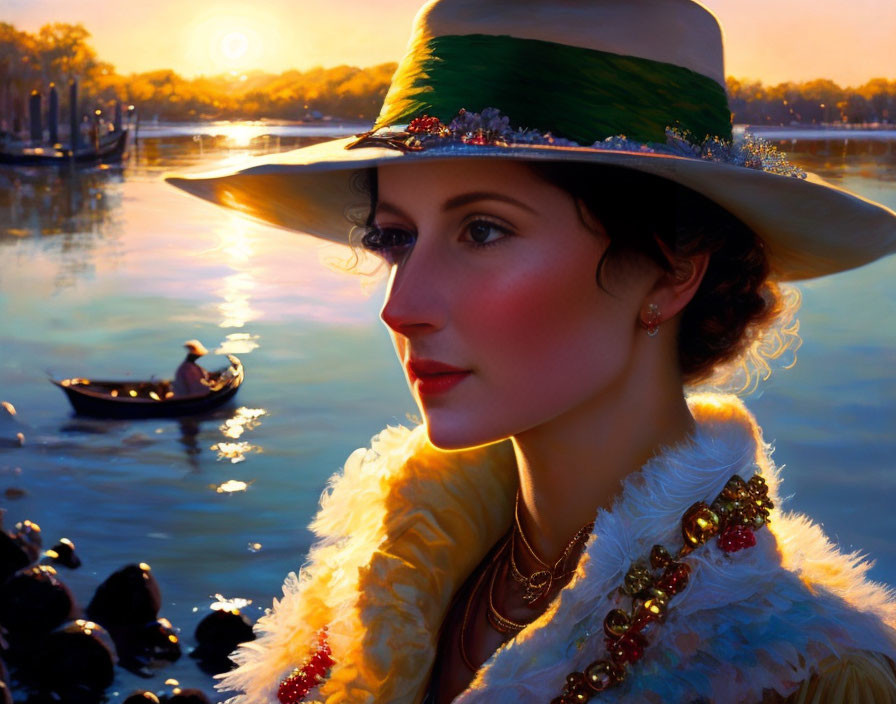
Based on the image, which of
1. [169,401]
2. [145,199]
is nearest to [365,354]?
[169,401]

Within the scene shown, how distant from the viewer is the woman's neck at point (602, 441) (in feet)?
5.86

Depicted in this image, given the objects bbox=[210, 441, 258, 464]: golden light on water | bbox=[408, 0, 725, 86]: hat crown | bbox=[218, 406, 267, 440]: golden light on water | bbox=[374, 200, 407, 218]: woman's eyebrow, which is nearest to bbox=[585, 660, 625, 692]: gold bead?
bbox=[374, 200, 407, 218]: woman's eyebrow

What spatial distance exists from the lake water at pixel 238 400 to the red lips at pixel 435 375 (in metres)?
8.40

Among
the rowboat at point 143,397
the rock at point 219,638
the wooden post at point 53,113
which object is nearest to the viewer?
the rock at point 219,638

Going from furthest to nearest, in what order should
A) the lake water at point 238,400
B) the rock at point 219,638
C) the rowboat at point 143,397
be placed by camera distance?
the lake water at point 238,400, the rowboat at point 143,397, the rock at point 219,638

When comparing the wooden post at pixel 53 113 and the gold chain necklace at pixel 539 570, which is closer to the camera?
the gold chain necklace at pixel 539 570

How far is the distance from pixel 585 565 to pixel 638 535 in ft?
0.33

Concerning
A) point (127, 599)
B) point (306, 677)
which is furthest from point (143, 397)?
point (306, 677)

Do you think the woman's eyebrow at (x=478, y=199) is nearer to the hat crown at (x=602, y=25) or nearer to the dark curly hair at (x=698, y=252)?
the dark curly hair at (x=698, y=252)

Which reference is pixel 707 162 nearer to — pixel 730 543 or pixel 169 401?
pixel 730 543

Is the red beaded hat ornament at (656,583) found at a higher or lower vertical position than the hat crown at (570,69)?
lower

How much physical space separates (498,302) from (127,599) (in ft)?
29.9

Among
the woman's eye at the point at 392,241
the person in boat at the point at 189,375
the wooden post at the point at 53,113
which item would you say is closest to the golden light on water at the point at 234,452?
the person in boat at the point at 189,375

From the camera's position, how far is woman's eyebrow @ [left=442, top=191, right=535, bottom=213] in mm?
1656
